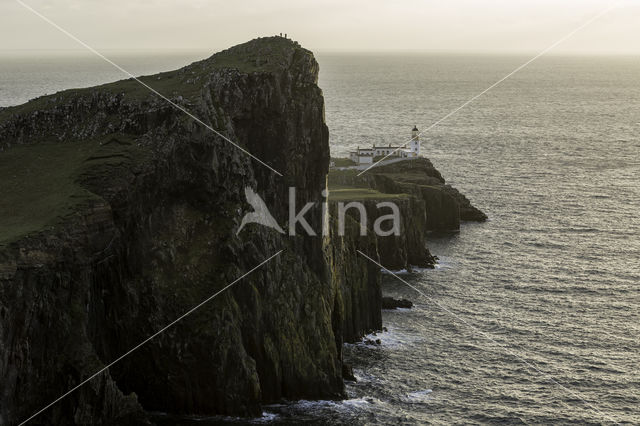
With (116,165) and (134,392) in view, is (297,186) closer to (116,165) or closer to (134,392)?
(116,165)

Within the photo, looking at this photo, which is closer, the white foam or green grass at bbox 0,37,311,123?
the white foam

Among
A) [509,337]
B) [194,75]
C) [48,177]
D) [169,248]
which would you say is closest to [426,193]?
[509,337]

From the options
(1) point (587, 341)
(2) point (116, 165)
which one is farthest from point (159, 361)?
(1) point (587, 341)

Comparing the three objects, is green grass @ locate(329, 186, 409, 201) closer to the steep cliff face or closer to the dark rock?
the dark rock

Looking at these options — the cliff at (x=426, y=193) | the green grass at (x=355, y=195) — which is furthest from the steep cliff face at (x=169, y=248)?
the cliff at (x=426, y=193)

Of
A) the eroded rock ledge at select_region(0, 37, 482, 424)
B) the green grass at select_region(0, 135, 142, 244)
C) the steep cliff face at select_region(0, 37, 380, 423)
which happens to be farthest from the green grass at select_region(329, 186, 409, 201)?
the green grass at select_region(0, 135, 142, 244)

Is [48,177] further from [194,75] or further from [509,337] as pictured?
[509,337]
